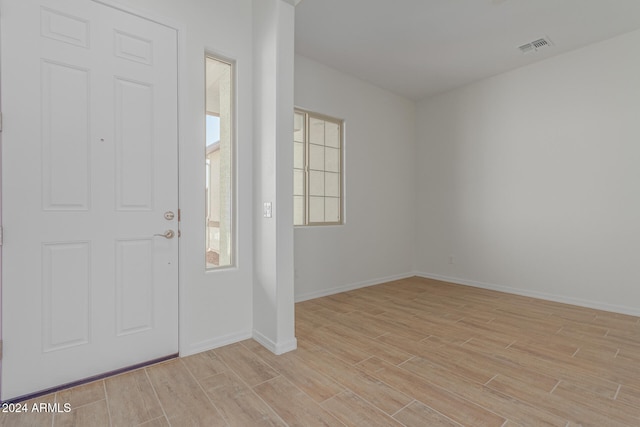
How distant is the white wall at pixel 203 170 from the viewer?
2.37 meters

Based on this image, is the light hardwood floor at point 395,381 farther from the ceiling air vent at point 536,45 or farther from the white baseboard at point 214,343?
the ceiling air vent at point 536,45

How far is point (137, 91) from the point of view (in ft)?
7.16

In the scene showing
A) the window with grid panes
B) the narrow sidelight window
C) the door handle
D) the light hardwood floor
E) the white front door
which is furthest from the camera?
the window with grid panes

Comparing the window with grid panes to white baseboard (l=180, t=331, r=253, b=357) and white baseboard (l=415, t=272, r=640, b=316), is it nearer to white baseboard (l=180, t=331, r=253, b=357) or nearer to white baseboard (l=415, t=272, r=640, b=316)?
white baseboard (l=180, t=331, r=253, b=357)

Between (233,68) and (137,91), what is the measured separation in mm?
832

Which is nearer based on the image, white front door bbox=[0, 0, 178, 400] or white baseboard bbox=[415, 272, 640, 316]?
white front door bbox=[0, 0, 178, 400]

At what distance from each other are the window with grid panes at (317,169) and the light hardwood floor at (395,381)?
154 centimetres

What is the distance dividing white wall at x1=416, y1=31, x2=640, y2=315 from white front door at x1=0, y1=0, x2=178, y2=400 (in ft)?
13.8

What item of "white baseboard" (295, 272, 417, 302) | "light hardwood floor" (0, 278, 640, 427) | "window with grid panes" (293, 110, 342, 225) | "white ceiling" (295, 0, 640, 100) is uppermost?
"white ceiling" (295, 0, 640, 100)

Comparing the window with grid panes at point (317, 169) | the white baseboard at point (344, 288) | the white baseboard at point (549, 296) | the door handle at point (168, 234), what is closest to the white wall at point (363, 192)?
the white baseboard at point (344, 288)

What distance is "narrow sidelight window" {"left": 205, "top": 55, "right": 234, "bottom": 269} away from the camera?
261 cm

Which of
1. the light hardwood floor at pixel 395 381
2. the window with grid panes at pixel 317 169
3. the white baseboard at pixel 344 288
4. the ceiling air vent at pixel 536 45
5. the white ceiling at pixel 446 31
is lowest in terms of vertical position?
the light hardwood floor at pixel 395 381

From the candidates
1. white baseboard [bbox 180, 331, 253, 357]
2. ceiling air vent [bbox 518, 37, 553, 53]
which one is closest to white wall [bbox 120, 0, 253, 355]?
white baseboard [bbox 180, 331, 253, 357]

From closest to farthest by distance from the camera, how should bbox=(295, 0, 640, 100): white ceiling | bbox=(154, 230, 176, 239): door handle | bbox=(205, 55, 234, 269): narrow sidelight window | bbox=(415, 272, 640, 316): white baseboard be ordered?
1. bbox=(154, 230, 176, 239): door handle
2. bbox=(205, 55, 234, 269): narrow sidelight window
3. bbox=(295, 0, 640, 100): white ceiling
4. bbox=(415, 272, 640, 316): white baseboard
